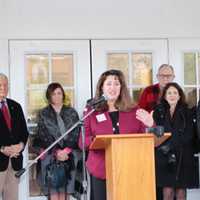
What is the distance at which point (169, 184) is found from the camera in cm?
443

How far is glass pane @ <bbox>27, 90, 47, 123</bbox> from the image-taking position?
5.26 metres

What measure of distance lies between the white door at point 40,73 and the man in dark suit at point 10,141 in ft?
1.97

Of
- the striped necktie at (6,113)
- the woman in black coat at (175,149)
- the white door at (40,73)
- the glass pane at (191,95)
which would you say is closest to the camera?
the woman in black coat at (175,149)

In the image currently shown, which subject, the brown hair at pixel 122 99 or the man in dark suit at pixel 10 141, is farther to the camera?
the man in dark suit at pixel 10 141

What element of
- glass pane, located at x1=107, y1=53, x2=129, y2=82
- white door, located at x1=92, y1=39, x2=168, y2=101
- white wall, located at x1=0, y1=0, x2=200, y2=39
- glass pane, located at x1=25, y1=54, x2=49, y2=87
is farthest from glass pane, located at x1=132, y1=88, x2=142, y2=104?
glass pane, located at x1=25, y1=54, x2=49, y2=87

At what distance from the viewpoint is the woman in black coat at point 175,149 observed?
4375mm

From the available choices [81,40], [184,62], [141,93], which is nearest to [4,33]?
[81,40]

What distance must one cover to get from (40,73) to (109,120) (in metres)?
2.40

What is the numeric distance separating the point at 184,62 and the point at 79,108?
4.33 ft

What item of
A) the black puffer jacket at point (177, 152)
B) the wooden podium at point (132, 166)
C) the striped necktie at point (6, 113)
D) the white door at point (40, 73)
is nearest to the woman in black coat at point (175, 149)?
the black puffer jacket at point (177, 152)

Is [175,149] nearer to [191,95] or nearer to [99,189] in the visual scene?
[191,95]

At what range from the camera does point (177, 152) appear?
4395mm

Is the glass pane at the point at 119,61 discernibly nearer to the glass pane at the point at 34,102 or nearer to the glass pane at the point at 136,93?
the glass pane at the point at 136,93

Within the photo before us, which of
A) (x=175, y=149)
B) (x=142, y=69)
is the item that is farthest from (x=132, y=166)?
(x=142, y=69)
